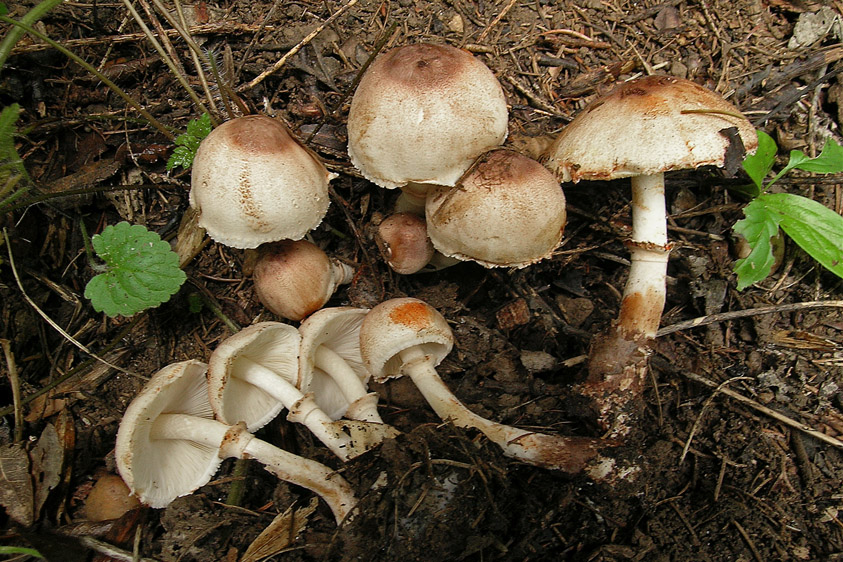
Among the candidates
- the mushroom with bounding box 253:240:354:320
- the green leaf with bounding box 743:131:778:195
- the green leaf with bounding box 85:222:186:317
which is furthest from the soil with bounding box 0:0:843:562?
the green leaf with bounding box 85:222:186:317

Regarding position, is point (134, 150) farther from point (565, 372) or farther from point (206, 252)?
point (565, 372)

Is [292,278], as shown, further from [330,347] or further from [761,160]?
[761,160]

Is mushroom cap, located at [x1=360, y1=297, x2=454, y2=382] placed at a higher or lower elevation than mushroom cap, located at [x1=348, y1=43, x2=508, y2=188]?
lower

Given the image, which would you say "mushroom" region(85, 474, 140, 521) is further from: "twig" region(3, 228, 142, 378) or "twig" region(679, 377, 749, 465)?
"twig" region(679, 377, 749, 465)

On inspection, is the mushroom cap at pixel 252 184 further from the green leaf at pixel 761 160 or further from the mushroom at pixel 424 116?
the green leaf at pixel 761 160

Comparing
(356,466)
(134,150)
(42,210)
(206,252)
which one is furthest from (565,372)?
(42,210)

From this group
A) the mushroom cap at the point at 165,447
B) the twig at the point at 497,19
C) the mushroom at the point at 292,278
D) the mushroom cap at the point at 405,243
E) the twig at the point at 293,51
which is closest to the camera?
the mushroom cap at the point at 165,447

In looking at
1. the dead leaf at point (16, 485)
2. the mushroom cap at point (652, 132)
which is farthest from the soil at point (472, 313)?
the mushroom cap at point (652, 132)

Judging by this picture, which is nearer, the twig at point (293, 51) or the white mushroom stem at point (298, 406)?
the white mushroom stem at point (298, 406)
